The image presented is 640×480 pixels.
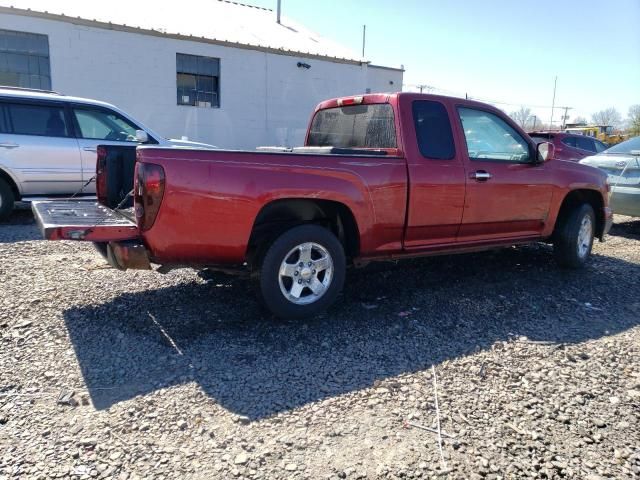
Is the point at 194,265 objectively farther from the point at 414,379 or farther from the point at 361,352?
the point at 414,379

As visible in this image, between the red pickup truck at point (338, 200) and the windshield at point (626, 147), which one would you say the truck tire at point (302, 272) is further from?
the windshield at point (626, 147)

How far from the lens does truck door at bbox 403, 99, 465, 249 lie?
4.55m

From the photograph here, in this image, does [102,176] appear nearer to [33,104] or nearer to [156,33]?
[33,104]

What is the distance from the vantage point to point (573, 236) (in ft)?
19.2

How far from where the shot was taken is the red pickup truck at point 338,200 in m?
3.59

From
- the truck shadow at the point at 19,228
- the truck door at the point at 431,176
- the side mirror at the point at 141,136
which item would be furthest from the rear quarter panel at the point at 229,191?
the side mirror at the point at 141,136

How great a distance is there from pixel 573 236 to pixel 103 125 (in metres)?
7.02

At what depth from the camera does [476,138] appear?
5.12 metres

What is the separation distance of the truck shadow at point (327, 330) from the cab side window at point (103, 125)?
437 cm

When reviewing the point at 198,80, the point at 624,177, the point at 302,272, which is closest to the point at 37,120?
the point at 302,272

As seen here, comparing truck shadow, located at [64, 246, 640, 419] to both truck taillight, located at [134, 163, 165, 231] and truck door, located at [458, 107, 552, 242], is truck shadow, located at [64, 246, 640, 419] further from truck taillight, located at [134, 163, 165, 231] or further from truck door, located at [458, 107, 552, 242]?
truck taillight, located at [134, 163, 165, 231]

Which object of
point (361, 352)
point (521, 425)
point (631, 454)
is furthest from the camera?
point (361, 352)

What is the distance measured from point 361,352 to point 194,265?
4.52ft

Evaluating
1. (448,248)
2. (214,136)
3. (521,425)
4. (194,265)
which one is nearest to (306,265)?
(194,265)
